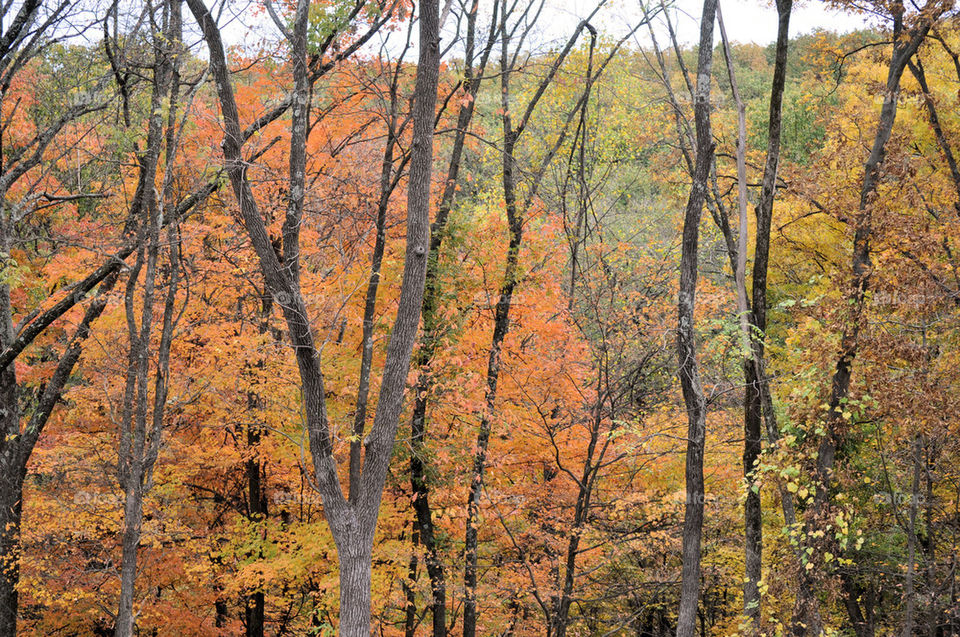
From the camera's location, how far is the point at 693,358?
812 cm

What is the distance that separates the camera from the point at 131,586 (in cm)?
933

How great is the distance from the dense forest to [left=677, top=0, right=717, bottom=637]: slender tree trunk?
1.5 inches

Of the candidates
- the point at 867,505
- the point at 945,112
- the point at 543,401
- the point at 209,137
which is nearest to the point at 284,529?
the point at 543,401

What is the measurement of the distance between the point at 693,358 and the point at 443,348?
213 inches

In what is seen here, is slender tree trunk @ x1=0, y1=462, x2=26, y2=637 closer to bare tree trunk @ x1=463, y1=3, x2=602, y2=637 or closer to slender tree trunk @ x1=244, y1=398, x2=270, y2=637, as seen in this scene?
slender tree trunk @ x1=244, y1=398, x2=270, y2=637

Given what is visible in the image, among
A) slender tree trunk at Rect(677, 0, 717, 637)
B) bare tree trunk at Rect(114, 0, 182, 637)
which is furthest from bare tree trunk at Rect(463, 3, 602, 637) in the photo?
bare tree trunk at Rect(114, 0, 182, 637)

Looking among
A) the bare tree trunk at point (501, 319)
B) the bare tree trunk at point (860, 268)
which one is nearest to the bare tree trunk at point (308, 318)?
the bare tree trunk at point (501, 319)

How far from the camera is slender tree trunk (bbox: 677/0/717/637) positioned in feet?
26.7

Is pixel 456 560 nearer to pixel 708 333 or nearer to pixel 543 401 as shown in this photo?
pixel 543 401

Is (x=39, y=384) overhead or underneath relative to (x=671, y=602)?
overhead

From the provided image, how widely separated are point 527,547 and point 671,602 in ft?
18.2

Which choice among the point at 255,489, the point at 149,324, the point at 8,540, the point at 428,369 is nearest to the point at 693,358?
the point at 428,369

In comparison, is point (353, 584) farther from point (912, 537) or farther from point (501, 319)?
point (912, 537)

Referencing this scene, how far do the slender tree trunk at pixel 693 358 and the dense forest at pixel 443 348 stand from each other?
0.04m
